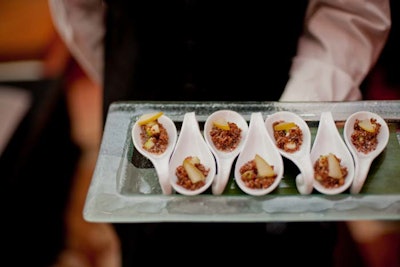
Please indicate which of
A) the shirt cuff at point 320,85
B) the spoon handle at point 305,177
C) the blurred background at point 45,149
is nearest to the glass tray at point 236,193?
the spoon handle at point 305,177

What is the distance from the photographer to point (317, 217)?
97 cm

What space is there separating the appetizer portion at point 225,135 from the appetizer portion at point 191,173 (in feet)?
0.25

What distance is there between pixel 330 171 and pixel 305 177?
0.21ft

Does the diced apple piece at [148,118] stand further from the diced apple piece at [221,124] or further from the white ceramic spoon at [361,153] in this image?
the white ceramic spoon at [361,153]

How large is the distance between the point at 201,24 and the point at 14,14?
231 centimetres

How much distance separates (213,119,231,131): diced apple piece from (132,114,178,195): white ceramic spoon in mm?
107

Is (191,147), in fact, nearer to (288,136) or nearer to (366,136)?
(288,136)

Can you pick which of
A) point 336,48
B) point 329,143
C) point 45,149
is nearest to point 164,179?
point 329,143

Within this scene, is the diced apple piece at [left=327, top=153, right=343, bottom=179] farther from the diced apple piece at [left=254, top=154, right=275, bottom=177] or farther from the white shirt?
the white shirt

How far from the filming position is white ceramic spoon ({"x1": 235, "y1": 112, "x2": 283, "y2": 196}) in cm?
110

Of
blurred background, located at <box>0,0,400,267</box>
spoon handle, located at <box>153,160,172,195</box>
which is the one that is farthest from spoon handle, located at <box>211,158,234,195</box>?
blurred background, located at <box>0,0,400,267</box>

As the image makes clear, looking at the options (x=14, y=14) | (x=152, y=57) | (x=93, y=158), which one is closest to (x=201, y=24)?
(x=152, y=57)

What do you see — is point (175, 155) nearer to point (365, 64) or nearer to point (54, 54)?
point (365, 64)

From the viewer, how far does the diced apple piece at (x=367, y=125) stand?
1.14 metres
